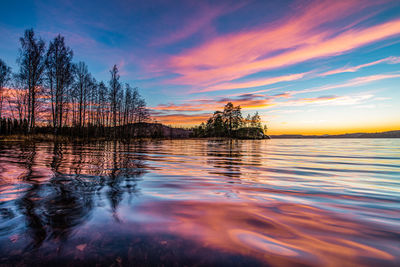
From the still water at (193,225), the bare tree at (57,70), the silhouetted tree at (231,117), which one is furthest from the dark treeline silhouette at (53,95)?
the silhouetted tree at (231,117)

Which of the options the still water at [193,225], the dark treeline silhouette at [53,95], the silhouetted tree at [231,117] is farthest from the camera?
the silhouetted tree at [231,117]

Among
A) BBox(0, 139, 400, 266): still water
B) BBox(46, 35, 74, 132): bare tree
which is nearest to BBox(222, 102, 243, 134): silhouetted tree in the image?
BBox(46, 35, 74, 132): bare tree

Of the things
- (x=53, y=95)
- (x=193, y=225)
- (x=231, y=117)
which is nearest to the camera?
(x=193, y=225)

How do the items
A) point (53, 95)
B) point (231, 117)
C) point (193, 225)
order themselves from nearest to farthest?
point (193, 225)
point (53, 95)
point (231, 117)

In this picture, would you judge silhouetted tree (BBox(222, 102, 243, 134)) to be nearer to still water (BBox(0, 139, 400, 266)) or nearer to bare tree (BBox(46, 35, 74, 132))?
bare tree (BBox(46, 35, 74, 132))

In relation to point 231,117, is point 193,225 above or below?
below

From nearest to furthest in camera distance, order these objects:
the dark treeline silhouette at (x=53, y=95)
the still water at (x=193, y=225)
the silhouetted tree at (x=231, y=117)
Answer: the still water at (x=193, y=225) → the dark treeline silhouette at (x=53, y=95) → the silhouetted tree at (x=231, y=117)

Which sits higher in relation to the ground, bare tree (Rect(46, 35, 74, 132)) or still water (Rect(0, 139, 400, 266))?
bare tree (Rect(46, 35, 74, 132))

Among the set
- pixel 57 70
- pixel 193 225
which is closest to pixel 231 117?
pixel 57 70

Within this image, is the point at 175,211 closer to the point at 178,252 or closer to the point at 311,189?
the point at 178,252

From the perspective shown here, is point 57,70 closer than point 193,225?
No

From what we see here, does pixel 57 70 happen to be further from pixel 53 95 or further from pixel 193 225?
pixel 193 225

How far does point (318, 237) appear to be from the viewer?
1.57 m

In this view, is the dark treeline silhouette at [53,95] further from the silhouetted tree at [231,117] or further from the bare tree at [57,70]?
the silhouetted tree at [231,117]
